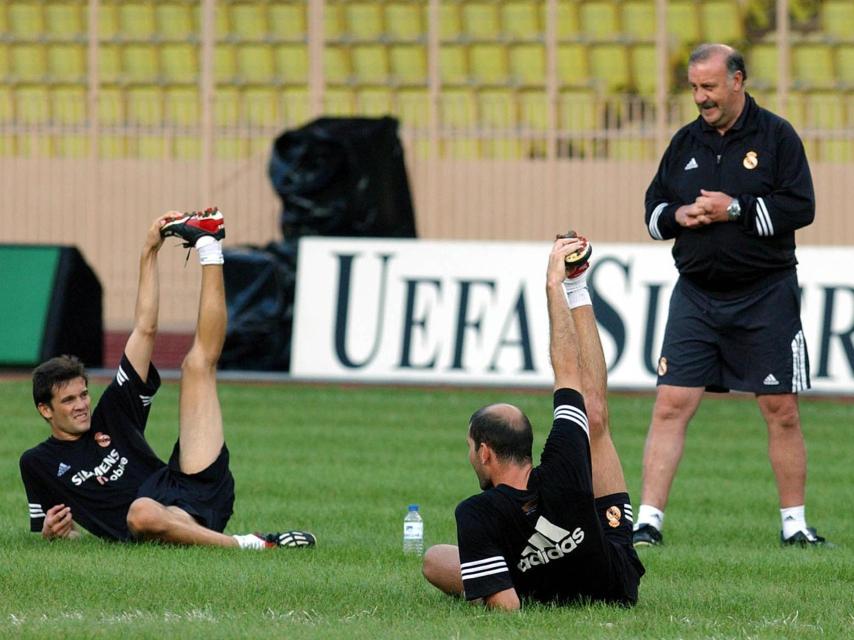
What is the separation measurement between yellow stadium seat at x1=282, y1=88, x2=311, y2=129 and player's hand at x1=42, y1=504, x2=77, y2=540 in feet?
51.1

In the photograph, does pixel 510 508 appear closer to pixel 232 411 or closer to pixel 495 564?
pixel 495 564

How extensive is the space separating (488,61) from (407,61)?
116 centimetres

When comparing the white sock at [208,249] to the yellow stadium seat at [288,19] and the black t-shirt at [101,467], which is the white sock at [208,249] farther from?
the yellow stadium seat at [288,19]

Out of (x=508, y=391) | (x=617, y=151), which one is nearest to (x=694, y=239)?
(x=508, y=391)

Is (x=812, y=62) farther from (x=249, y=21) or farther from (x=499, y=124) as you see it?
(x=249, y=21)

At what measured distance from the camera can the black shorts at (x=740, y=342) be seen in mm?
8516

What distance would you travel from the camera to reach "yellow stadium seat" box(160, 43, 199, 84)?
2534cm

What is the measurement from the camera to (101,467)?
8219 mm

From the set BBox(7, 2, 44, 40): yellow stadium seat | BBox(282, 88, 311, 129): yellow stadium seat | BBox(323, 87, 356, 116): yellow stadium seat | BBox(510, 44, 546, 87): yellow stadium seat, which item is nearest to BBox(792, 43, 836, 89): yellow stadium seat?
BBox(510, 44, 546, 87): yellow stadium seat

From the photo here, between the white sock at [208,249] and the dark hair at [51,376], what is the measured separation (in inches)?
30.7

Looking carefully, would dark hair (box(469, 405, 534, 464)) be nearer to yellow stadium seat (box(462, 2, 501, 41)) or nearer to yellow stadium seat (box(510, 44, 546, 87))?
yellow stadium seat (box(510, 44, 546, 87))

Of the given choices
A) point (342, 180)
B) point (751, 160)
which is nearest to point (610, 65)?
point (342, 180)

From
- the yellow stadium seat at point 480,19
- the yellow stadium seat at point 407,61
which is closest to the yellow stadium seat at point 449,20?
the yellow stadium seat at point 480,19

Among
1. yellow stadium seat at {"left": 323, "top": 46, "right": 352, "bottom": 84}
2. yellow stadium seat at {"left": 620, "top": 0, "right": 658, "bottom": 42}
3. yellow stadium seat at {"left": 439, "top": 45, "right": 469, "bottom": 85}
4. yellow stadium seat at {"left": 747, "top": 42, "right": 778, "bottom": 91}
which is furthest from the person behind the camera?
yellow stadium seat at {"left": 323, "top": 46, "right": 352, "bottom": 84}
